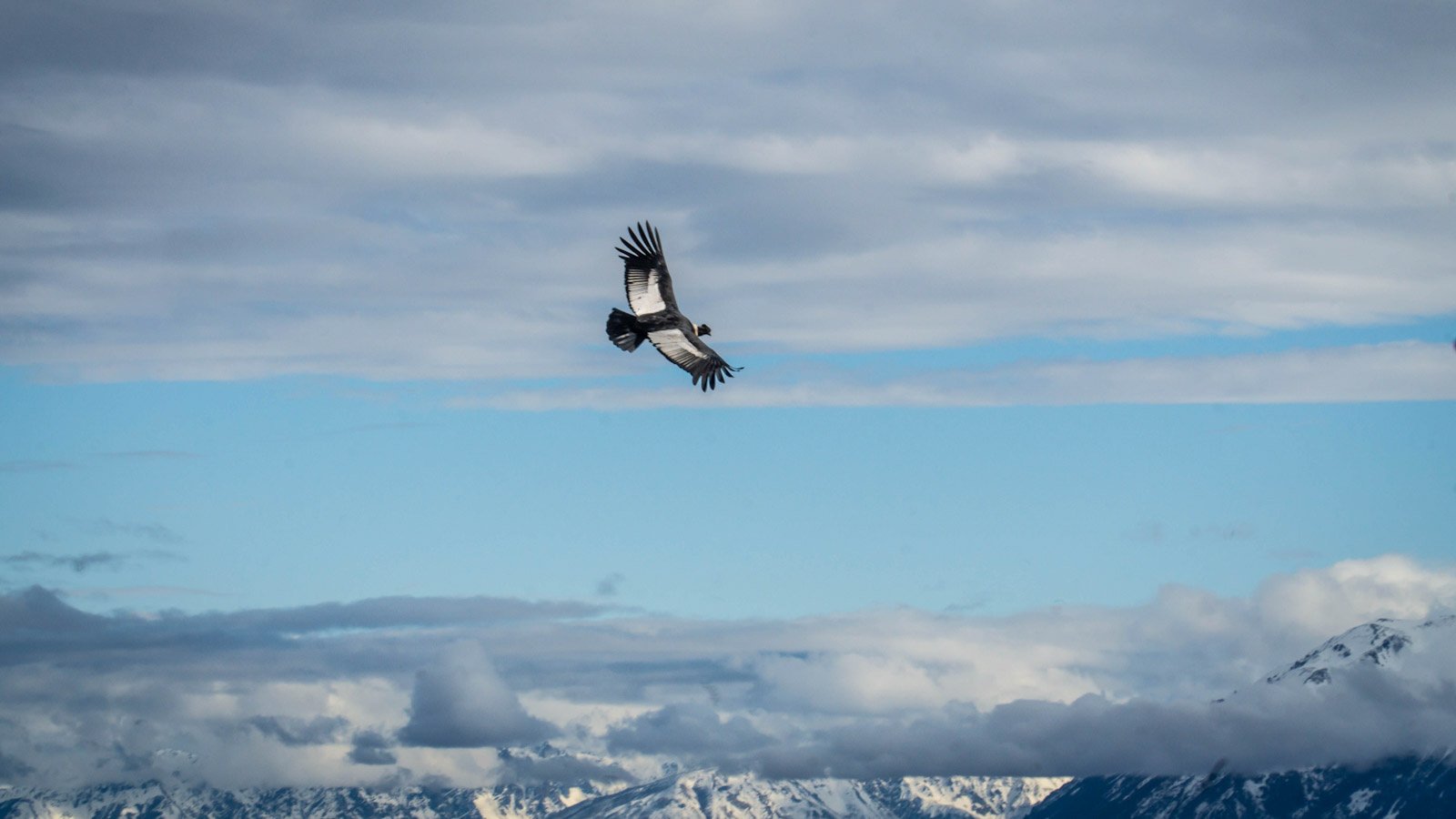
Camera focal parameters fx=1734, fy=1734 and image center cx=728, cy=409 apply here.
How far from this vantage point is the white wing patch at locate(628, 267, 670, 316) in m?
75.6

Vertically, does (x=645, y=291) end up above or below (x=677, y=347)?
above

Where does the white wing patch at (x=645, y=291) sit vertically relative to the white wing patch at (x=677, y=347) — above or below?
above

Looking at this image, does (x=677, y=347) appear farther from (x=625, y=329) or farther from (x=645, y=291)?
(x=645, y=291)

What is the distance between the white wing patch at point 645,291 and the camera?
7562 centimetres

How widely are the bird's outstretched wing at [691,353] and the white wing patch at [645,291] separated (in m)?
1.58

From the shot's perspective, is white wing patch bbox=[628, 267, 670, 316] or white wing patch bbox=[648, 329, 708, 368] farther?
white wing patch bbox=[628, 267, 670, 316]

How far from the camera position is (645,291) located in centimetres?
7650

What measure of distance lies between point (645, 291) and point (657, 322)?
96.5 inches

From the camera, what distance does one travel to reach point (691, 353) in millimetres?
73500

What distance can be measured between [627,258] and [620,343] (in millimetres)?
5358

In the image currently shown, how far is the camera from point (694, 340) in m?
74.4

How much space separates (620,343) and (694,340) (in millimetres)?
3221

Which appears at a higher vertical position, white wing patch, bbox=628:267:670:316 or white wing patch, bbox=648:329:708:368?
white wing patch, bbox=628:267:670:316

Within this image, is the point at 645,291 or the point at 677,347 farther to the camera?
the point at 645,291
